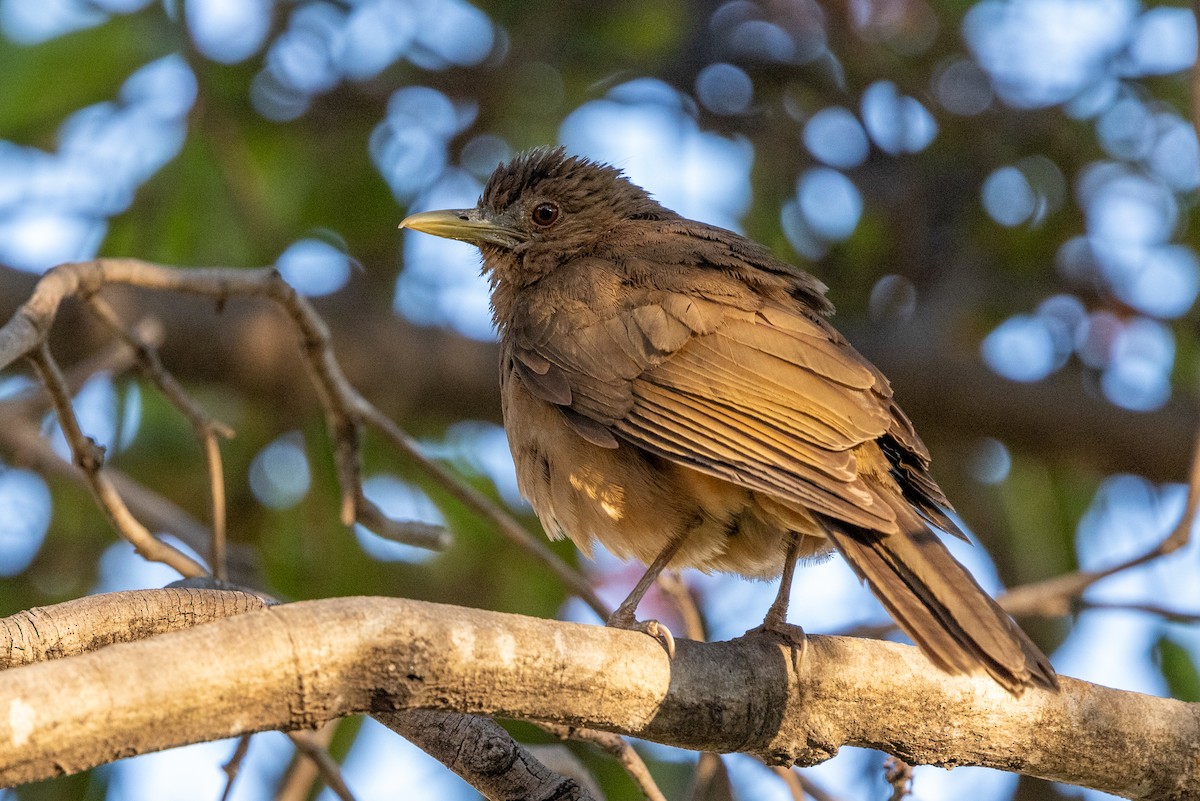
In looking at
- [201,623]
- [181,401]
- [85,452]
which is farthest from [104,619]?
[181,401]

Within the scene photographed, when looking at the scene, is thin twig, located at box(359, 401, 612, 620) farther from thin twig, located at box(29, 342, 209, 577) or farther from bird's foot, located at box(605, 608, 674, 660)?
thin twig, located at box(29, 342, 209, 577)

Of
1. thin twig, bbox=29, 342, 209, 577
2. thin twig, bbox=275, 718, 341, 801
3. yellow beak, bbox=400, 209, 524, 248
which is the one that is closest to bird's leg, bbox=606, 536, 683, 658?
thin twig, bbox=29, 342, 209, 577

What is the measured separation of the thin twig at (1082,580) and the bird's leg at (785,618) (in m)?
0.81

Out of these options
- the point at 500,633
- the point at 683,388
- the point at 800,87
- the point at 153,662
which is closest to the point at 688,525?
the point at 683,388

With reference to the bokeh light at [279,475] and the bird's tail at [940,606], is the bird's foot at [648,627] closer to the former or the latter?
the bird's tail at [940,606]

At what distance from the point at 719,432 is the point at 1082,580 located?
141cm

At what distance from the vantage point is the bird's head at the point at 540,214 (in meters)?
5.13

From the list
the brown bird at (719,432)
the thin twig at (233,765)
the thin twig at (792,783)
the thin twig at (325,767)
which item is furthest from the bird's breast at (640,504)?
the thin twig at (233,765)

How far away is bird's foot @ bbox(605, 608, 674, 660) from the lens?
2976 millimetres

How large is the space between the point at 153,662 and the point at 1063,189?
6029 mm

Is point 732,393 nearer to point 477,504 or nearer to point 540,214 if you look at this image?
point 477,504

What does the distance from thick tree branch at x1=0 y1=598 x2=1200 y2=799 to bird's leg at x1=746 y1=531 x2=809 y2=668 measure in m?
0.04

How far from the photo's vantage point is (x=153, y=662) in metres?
2.30

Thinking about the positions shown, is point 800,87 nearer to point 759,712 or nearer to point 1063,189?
point 1063,189
